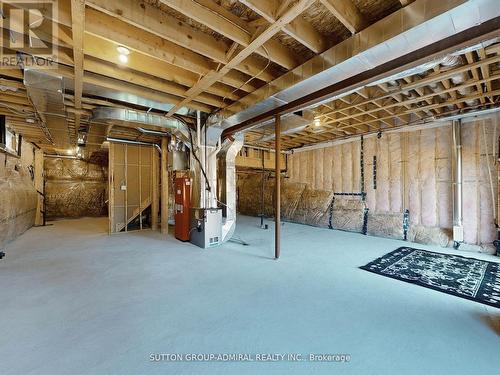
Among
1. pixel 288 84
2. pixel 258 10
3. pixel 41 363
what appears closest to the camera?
pixel 41 363

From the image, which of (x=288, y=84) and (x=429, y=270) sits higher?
(x=288, y=84)

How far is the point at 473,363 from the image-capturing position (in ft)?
4.88

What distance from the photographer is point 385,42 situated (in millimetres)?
1890

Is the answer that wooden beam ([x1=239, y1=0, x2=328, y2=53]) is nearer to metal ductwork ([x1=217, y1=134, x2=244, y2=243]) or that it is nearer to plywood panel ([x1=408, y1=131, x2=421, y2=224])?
metal ductwork ([x1=217, y1=134, x2=244, y2=243])

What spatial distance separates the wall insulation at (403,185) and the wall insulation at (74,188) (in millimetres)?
7665

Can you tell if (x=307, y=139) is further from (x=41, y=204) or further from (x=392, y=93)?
(x=41, y=204)

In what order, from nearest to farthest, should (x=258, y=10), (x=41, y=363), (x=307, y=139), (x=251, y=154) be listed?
(x=41, y=363) < (x=258, y=10) < (x=307, y=139) < (x=251, y=154)

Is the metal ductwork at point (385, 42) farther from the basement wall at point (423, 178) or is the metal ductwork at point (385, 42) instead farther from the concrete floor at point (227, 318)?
the basement wall at point (423, 178)

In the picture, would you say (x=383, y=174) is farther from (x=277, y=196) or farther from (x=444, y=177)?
(x=277, y=196)

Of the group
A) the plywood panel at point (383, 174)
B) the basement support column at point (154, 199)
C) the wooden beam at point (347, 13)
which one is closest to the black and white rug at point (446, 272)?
the plywood panel at point (383, 174)

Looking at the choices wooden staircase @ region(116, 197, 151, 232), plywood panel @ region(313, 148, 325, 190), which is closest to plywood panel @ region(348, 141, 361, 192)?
plywood panel @ region(313, 148, 325, 190)

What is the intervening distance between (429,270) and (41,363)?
4.27m

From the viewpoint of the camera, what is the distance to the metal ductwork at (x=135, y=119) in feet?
12.0

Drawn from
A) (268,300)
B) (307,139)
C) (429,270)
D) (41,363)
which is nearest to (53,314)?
(41,363)
